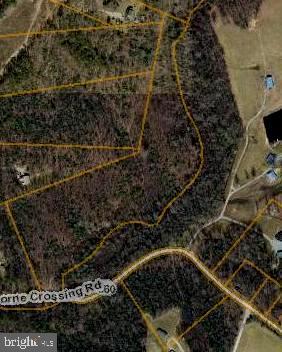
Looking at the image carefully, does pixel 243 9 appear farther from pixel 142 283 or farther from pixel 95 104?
pixel 142 283

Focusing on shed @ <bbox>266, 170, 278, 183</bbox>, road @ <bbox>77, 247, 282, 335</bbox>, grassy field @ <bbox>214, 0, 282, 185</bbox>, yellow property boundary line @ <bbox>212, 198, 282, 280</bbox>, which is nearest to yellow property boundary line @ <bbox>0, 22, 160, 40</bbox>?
grassy field @ <bbox>214, 0, 282, 185</bbox>

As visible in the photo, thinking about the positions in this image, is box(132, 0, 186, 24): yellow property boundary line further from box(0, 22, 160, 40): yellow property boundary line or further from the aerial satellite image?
box(0, 22, 160, 40): yellow property boundary line

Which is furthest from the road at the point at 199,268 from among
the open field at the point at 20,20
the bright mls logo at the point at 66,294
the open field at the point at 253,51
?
the open field at the point at 20,20

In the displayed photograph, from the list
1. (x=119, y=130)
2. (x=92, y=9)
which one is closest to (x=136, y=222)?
(x=119, y=130)

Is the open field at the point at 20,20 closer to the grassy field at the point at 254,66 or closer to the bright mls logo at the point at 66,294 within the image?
the grassy field at the point at 254,66
